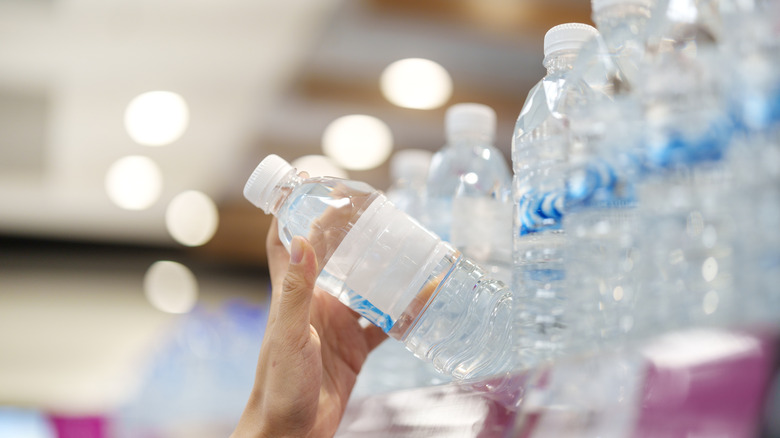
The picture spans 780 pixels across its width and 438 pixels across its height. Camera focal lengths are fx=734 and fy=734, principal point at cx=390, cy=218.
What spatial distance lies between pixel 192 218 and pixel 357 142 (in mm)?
2294

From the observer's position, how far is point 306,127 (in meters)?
4.62

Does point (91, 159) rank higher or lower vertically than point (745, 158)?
lower

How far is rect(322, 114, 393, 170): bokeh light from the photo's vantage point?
4.57m

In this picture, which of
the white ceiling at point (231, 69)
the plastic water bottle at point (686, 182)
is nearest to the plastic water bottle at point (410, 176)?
the plastic water bottle at point (686, 182)

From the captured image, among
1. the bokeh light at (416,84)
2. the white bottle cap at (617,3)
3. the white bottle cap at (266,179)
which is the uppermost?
the white bottle cap at (617,3)

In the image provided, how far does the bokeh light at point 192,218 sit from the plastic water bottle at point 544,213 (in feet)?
17.3

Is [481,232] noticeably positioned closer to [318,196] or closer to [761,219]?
[318,196]

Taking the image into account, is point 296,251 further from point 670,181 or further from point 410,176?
point 410,176

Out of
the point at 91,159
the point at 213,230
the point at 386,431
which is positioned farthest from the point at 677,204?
the point at 213,230

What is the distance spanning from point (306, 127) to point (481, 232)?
11.9 feet

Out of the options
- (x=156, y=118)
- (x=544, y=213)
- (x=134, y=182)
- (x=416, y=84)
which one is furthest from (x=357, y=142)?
(x=544, y=213)

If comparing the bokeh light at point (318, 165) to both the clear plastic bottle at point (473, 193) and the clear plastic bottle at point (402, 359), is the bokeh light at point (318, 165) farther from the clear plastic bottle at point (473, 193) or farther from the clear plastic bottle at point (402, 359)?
the clear plastic bottle at point (473, 193)

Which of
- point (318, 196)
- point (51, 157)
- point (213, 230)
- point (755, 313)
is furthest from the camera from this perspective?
point (213, 230)

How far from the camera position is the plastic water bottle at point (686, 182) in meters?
0.50
